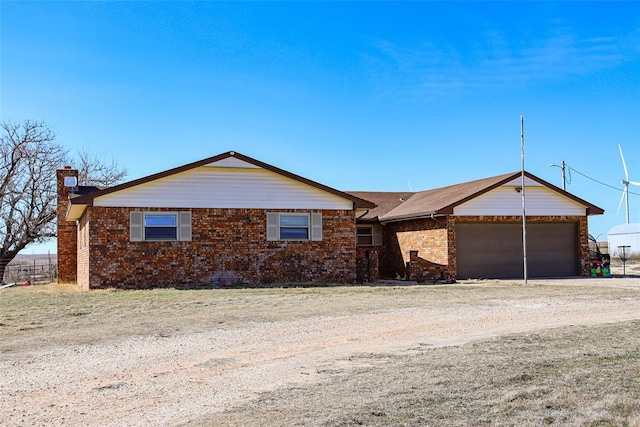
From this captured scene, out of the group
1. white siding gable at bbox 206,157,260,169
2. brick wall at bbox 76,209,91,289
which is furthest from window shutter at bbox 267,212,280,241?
brick wall at bbox 76,209,91,289

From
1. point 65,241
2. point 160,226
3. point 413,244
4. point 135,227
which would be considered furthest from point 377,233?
point 65,241

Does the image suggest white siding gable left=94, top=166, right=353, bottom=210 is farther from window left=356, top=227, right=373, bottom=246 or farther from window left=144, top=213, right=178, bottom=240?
window left=356, top=227, right=373, bottom=246

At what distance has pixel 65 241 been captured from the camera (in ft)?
89.8

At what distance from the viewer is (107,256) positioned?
70.9 ft

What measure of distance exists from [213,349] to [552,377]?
4.78 metres

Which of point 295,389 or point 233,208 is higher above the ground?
point 233,208

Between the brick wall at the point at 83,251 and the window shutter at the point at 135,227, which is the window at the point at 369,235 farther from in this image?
the brick wall at the point at 83,251

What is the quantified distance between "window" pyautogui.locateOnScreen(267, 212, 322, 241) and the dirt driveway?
3982 mm

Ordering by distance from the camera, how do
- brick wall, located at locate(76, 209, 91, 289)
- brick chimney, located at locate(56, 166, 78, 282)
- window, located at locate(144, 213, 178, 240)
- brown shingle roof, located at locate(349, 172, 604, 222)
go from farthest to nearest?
1. brick chimney, located at locate(56, 166, 78, 282)
2. brown shingle roof, located at locate(349, 172, 604, 222)
3. brick wall, located at locate(76, 209, 91, 289)
4. window, located at locate(144, 213, 178, 240)

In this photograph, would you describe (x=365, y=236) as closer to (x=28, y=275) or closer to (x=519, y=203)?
(x=519, y=203)

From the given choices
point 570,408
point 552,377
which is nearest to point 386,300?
point 552,377

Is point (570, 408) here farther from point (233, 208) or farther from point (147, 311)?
point (233, 208)

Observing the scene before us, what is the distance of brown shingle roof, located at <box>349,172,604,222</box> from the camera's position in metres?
25.6

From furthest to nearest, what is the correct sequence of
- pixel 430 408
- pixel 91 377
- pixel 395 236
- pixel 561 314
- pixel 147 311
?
1. pixel 395 236
2. pixel 147 311
3. pixel 561 314
4. pixel 91 377
5. pixel 430 408
